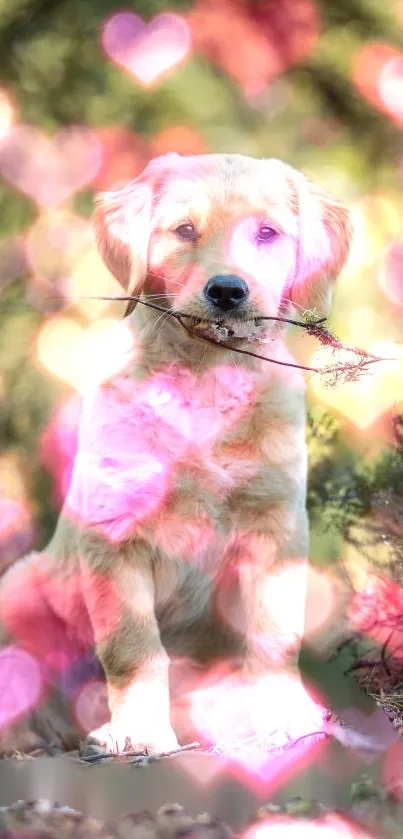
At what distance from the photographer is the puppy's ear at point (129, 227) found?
1701 millimetres

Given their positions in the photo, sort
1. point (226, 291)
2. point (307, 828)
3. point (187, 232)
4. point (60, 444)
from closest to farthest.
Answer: point (307, 828) < point (226, 291) < point (187, 232) < point (60, 444)

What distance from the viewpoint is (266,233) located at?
168cm

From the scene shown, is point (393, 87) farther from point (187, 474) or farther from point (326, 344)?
point (187, 474)

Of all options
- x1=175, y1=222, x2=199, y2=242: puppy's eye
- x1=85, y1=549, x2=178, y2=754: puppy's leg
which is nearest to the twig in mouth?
x1=175, y1=222, x2=199, y2=242: puppy's eye

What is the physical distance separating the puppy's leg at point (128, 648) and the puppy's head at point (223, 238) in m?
0.46

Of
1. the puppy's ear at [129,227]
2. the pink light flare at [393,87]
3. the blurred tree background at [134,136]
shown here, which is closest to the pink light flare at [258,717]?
the blurred tree background at [134,136]

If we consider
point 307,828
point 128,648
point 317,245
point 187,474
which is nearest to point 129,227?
point 317,245

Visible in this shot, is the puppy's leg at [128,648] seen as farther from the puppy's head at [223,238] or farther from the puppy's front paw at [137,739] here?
the puppy's head at [223,238]

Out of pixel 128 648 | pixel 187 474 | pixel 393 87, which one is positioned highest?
pixel 393 87

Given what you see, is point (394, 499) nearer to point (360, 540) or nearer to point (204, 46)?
point (360, 540)

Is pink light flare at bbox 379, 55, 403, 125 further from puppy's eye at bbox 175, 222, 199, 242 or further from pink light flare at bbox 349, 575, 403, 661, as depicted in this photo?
pink light flare at bbox 349, 575, 403, 661

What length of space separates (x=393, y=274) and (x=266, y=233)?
1.08ft

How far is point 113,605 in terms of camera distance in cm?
166

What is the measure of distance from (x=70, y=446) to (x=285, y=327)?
46cm
